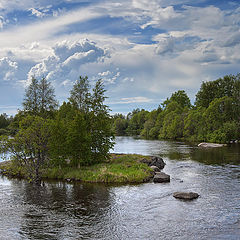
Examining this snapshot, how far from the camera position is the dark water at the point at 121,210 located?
17469 millimetres

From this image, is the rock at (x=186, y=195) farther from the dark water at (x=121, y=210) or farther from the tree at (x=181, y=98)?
the tree at (x=181, y=98)

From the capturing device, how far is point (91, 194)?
26.8 meters

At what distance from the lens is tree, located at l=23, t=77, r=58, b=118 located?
46312 millimetres

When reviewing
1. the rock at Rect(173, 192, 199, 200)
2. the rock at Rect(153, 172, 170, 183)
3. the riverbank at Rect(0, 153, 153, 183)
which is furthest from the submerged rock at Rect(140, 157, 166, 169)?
the rock at Rect(173, 192, 199, 200)

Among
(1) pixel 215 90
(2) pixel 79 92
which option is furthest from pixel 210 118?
(2) pixel 79 92

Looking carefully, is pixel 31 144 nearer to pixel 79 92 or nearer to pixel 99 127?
pixel 99 127

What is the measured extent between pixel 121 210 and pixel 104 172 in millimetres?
10794

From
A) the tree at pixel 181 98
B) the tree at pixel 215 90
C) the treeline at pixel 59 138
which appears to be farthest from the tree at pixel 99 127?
the tree at pixel 181 98

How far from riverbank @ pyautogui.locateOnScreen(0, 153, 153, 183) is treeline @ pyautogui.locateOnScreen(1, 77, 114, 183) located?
130 centimetres

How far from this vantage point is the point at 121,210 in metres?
21.9

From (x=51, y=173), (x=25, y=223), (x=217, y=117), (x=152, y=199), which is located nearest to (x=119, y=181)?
(x=152, y=199)

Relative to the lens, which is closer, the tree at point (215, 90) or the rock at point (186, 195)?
the rock at point (186, 195)

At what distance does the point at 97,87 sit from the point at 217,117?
198ft

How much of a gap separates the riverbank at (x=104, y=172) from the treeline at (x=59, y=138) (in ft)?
4.28
